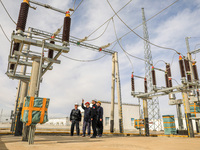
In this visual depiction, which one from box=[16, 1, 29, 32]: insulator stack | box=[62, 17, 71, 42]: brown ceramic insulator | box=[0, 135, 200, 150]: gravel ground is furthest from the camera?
box=[62, 17, 71, 42]: brown ceramic insulator

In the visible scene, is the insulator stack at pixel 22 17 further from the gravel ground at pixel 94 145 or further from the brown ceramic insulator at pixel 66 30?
the gravel ground at pixel 94 145

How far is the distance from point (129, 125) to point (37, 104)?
1173 inches

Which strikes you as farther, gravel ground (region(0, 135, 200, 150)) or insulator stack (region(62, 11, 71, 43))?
insulator stack (region(62, 11, 71, 43))

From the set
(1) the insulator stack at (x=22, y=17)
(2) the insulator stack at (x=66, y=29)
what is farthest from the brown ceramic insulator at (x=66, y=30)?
(1) the insulator stack at (x=22, y=17)

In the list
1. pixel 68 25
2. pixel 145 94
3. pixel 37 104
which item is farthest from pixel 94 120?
pixel 145 94

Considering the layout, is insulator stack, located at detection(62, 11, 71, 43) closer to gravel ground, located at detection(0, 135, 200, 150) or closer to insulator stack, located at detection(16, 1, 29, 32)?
insulator stack, located at detection(16, 1, 29, 32)

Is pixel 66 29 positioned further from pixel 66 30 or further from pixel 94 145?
pixel 94 145

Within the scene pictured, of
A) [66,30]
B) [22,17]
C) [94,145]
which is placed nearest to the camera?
[94,145]

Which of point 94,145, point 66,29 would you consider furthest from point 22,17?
point 94,145

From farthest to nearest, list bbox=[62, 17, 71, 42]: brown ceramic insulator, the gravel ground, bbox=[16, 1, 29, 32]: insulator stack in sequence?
bbox=[62, 17, 71, 42]: brown ceramic insulator
bbox=[16, 1, 29, 32]: insulator stack
the gravel ground

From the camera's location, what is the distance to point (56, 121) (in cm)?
5644

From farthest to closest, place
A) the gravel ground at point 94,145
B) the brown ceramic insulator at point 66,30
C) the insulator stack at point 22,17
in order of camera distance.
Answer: the brown ceramic insulator at point 66,30 → the insulator stack at point 22,17 → the gravel ground at point 94,145

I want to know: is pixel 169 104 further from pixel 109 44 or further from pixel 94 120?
pixel 94 120

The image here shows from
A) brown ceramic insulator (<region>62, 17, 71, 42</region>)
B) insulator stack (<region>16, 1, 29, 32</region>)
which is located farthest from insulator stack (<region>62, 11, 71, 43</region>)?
insulator stack (<region>16, 1, 29, 32</region>)
